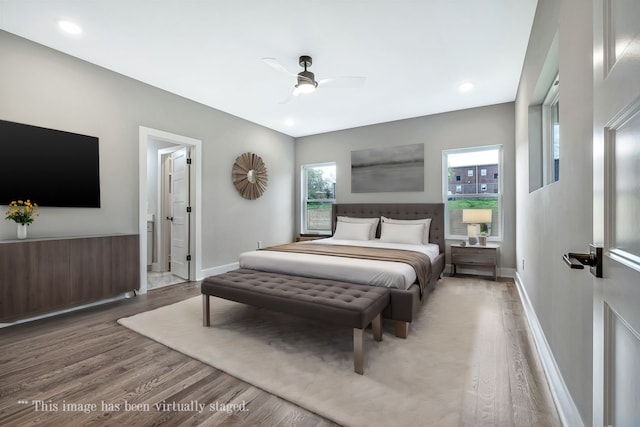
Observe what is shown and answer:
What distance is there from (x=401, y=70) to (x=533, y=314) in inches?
114

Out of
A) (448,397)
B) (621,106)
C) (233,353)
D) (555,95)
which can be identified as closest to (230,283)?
(233,353)

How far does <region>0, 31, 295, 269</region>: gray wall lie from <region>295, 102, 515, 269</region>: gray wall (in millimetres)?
1375

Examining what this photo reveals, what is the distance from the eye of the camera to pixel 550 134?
2652mm

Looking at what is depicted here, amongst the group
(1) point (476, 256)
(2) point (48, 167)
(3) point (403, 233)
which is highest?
(2) point (48, 167)

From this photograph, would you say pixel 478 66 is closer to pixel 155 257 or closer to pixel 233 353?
pixel 233 353

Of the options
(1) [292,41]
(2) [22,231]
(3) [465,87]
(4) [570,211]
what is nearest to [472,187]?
(3) [465,87]

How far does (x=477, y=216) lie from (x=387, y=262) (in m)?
2.32

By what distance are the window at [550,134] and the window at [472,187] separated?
6.49 feet

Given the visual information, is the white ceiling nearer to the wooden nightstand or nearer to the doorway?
the doorway

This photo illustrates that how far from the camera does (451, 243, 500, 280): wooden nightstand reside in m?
4.25

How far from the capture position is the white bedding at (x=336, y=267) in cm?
251

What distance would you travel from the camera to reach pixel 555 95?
2.40 metres

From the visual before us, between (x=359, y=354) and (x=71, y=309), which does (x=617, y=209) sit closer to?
(x=359, y=354)

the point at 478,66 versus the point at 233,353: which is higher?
the point at 478,66
